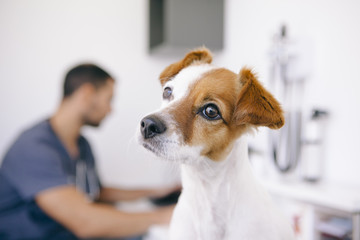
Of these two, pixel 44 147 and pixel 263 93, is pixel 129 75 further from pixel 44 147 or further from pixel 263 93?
pixel 263 93

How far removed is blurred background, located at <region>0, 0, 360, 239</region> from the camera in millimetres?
1189

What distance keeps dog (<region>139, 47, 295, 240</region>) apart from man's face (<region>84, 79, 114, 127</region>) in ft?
3.26

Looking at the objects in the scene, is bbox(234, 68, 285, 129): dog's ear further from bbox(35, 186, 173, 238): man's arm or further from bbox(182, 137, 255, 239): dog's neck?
bbox(35, 186, 173, 238): man's arm

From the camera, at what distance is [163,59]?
7.40 feet

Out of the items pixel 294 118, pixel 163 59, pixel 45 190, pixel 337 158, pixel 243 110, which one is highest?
pixel 163 59

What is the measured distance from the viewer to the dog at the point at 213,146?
0.55 m

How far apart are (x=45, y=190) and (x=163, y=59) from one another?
1.37 metres

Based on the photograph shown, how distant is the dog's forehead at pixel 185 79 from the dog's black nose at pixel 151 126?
9 cm

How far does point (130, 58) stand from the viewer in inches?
86.6

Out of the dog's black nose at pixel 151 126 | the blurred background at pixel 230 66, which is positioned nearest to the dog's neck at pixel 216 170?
the dog's black nose at pixel 151 126

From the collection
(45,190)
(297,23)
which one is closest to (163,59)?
(297,23)

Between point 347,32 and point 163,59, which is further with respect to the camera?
point 163,59

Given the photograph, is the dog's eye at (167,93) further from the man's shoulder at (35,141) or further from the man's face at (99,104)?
the man's face at (99,104)

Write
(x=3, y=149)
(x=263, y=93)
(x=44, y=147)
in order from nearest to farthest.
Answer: (x=263, y=93) → (x=44, y=147) → (x=3, y=149)
